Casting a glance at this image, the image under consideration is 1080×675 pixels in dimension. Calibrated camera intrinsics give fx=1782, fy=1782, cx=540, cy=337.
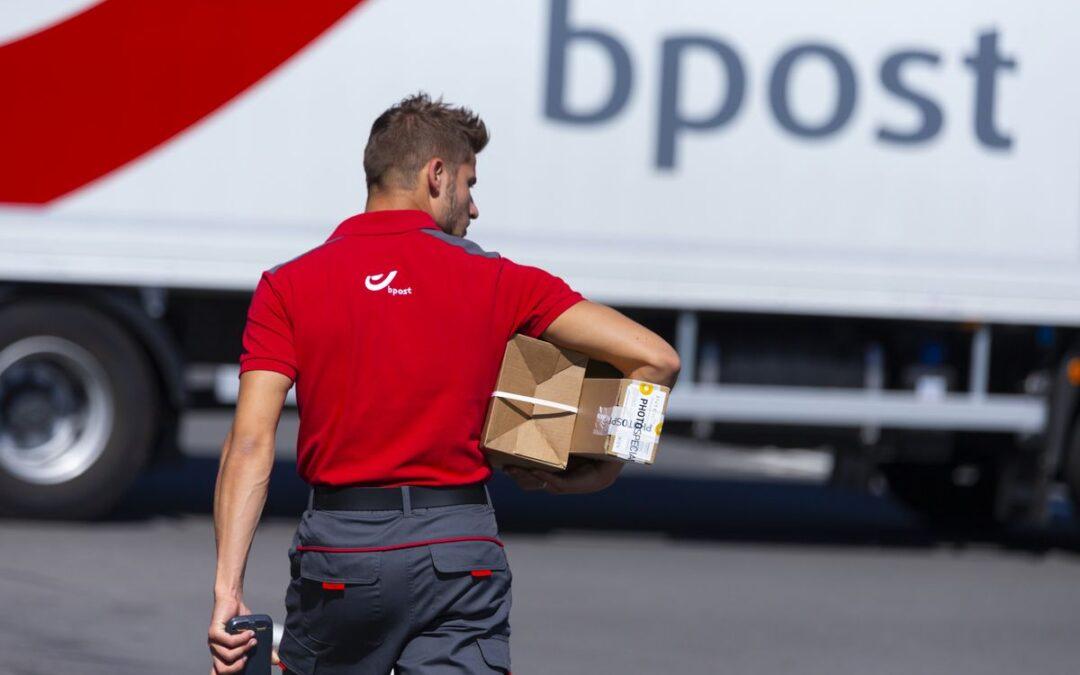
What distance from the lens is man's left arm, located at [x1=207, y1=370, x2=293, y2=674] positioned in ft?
11.0

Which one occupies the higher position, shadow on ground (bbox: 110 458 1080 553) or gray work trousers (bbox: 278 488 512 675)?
gray work trousers (bbox: 278 488 512 675)

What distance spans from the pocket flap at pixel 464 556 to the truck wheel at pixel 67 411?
654 centimetres

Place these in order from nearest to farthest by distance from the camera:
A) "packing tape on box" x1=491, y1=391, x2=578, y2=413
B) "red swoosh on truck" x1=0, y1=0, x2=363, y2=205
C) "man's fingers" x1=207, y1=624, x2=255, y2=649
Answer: "man's fingers" x1=207, y1=624, x2=255, y2=649
"packing tape on box" x1=491, y1=391, x2=578, y2=413
"red swoosh on truck" x1=0, y1=0, x2=363, y2=205

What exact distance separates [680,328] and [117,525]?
11.2 ft

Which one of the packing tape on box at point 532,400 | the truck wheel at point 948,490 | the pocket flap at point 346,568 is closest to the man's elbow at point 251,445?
the pocket flap at point 346,568

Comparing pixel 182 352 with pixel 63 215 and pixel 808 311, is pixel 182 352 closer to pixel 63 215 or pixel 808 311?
pixel 63 215

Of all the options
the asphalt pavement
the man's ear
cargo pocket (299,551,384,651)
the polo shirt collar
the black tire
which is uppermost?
the man's ear

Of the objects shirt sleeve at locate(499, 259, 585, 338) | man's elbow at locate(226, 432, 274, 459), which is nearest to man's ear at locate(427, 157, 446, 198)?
shirt sleeve at locate(499, 259, 585, 338)

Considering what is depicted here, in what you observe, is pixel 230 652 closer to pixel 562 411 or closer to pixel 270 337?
pixel 270 337

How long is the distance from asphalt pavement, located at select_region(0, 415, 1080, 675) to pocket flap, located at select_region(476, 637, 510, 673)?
3.40 m

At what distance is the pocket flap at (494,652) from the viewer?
342 cm

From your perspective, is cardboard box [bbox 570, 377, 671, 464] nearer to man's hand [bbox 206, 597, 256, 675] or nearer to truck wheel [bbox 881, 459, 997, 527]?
man's hand [bbox 206, 597, 256, 675]

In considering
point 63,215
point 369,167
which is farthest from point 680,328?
point 369,167

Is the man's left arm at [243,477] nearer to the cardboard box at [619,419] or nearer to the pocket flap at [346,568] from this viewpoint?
the pocket flap at [346,568]
